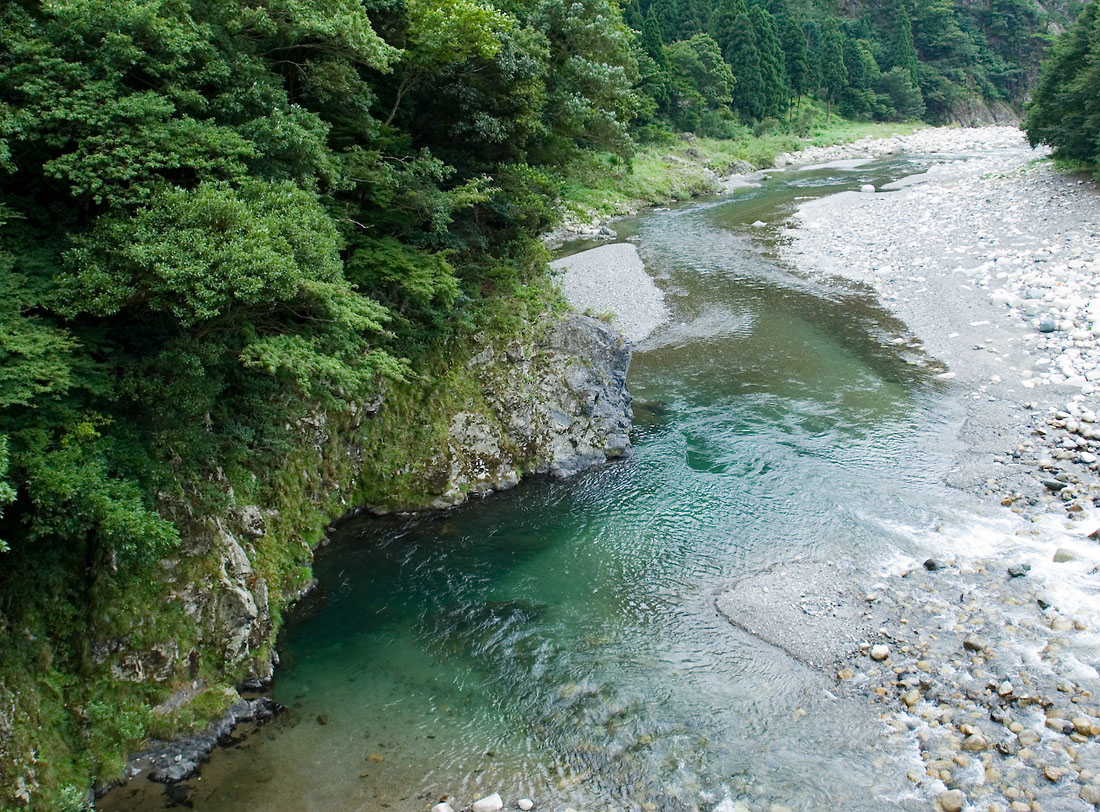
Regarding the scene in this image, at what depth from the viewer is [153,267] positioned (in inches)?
325

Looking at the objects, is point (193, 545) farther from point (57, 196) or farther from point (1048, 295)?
point (1048, 295)

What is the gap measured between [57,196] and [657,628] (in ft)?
36.7

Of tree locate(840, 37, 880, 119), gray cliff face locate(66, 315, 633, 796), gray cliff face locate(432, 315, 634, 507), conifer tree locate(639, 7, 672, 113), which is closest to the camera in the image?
gray cliff face locate(66, 315, 633, 796)

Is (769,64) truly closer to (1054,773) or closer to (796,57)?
(796,57)

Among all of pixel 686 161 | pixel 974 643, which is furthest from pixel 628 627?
pixel 686 161

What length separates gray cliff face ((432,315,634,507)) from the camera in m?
15.5

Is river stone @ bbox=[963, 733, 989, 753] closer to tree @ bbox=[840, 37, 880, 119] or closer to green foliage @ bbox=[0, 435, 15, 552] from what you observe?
green foliage @ bbox=[0, 435, 15, 552]

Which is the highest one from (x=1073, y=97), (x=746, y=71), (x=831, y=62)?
(x=831, y=62)

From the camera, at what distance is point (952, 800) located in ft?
26.2

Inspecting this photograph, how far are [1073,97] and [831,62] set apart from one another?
56229 mm

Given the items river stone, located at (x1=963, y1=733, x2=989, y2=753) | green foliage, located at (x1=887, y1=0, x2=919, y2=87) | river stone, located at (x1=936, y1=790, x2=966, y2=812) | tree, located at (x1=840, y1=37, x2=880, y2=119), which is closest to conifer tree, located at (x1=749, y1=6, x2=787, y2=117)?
tree, located at (x1=840, y1=37, x2=880, y2=119)

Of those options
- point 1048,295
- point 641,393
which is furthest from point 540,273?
point 1048,295

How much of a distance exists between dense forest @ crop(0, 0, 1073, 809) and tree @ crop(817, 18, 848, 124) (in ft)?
271

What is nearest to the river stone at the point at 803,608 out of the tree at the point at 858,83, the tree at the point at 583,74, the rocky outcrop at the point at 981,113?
the tree at the point at 583,74
